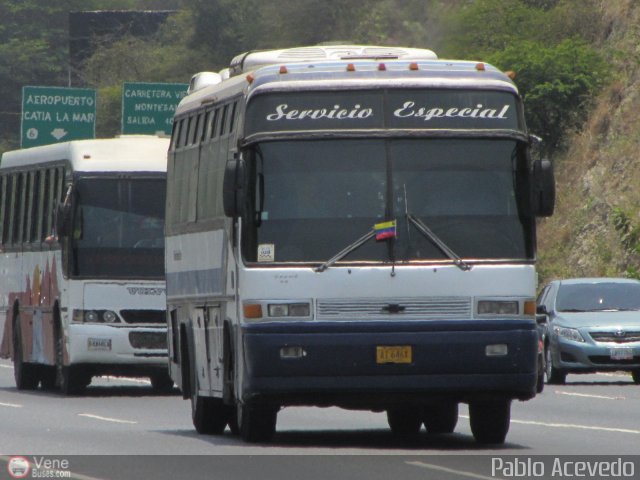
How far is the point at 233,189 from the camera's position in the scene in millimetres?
15469

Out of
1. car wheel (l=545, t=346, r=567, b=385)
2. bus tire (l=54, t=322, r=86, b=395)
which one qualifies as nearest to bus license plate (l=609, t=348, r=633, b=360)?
car wheel (l=545, t=346, r=567, b=385)

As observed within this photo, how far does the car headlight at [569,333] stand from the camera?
27.5 m

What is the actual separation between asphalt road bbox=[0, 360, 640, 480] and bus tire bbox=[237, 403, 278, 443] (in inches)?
5.0

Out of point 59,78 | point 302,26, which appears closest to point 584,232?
point 302,26

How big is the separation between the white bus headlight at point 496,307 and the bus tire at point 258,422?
1936 mm

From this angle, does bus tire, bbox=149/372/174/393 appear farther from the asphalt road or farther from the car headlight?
the car headlight

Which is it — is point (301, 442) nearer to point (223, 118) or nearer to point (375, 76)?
point (223, 118)

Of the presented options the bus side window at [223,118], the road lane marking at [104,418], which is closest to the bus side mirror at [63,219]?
the road lane marking at [104,418]

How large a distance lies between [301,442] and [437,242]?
7.39 feet

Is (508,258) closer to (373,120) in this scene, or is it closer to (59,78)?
(373,120)

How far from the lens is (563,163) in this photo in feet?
149

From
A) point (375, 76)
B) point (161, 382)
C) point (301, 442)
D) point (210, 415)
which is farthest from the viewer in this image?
point (161, 382)
